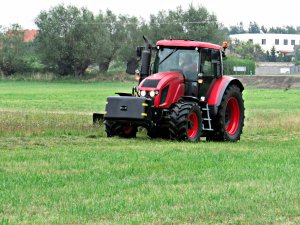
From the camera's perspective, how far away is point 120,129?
19812 millimetres

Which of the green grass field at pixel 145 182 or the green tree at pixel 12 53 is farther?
the green tree at pixel 12 53

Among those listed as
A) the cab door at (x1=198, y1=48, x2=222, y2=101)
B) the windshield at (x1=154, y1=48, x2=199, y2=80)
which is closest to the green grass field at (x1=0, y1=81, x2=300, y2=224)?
the cab door at (x1=198, y1=48, x2=222, y2=101)

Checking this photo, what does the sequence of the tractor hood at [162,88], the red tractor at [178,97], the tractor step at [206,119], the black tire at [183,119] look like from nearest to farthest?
the black tire at [183,119]
the red tractor at [178,97]
the tractor hood at [162,88]
the tractor step at [206,119]

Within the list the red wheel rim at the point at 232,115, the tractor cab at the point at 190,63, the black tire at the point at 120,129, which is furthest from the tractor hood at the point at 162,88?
the red wheel rim at the point at 232,115

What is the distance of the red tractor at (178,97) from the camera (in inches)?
741

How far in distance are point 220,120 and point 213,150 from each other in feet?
11.8

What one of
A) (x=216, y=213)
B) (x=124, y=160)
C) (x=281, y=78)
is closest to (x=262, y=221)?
(x=216, y=213)

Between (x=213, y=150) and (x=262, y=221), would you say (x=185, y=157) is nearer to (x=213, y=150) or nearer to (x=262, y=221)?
(x=213, y=150)

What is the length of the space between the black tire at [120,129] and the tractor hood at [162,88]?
1082 millimetres

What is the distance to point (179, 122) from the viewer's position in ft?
61.0

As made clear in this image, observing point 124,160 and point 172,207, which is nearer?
point 172,207

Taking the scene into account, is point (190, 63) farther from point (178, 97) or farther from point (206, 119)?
point (206, 119)

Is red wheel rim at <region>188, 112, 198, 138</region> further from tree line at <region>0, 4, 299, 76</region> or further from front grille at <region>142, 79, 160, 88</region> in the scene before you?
tree line at <region>0, 4, 299, 76</region>

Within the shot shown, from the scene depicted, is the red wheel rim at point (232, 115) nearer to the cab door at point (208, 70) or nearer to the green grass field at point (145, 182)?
the cab door at point (208, 70)
